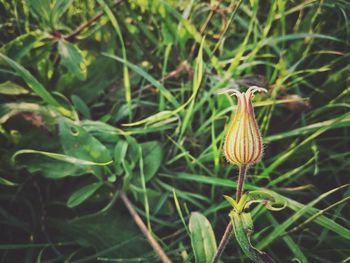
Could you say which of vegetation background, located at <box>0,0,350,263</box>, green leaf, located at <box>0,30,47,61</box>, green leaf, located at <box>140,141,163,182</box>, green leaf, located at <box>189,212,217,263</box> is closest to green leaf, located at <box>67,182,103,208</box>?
vegetation background, located at <box>0,0,350,263</box>

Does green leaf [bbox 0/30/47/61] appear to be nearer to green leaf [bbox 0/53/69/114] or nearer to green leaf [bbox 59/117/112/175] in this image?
green leaf [bbox 0/53/69/114]

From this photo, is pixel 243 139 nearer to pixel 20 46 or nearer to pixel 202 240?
pixel 202 240

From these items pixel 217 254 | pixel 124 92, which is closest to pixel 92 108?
pixel 124 92

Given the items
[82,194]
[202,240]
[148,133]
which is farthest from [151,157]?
[202,240]

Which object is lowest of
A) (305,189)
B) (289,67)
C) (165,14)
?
(305,189)

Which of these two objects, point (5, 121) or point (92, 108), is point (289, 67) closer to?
point (92, 108)

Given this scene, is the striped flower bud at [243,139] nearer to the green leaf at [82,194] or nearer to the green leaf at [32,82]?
the green leaf at [82,194]
